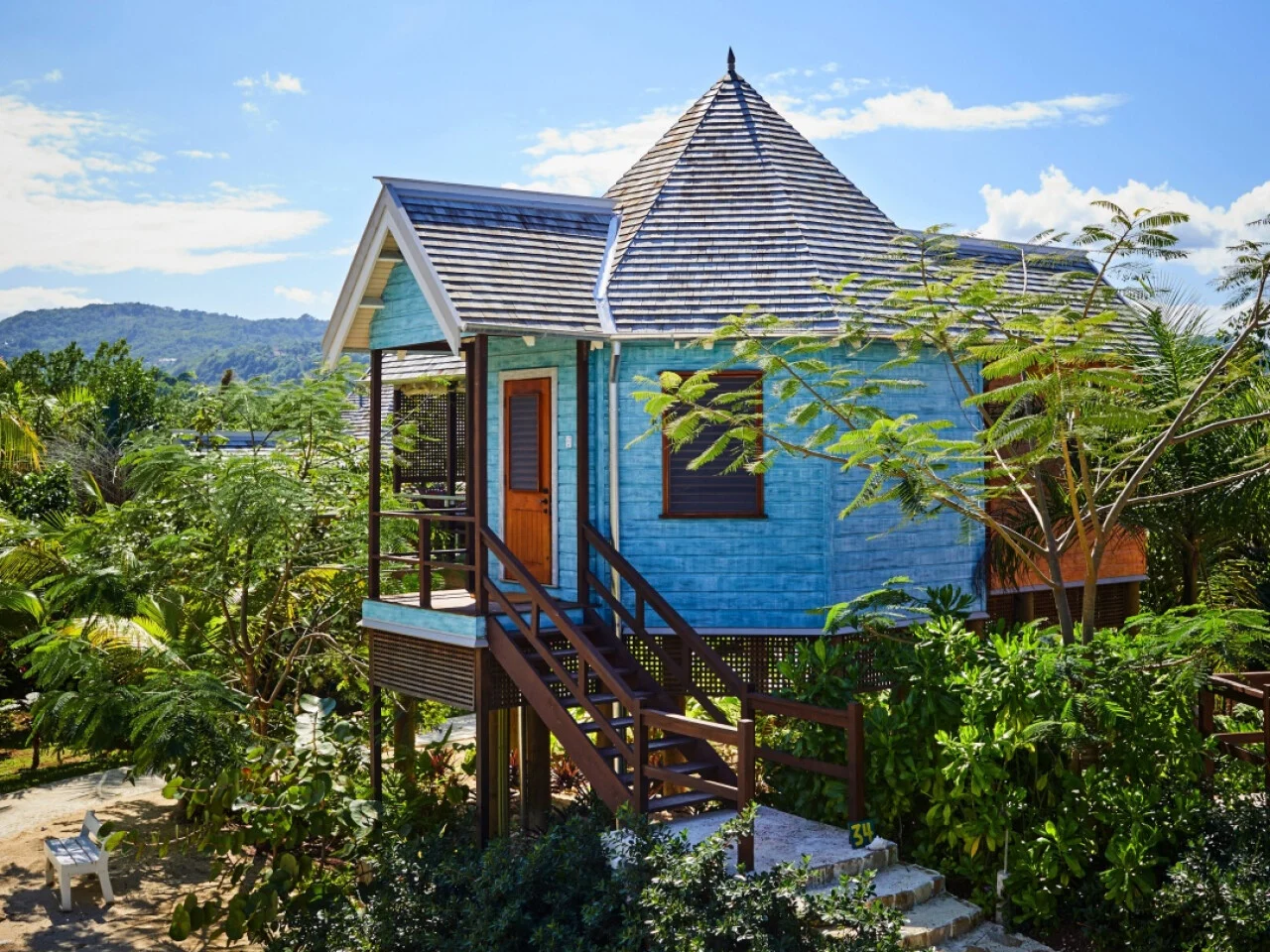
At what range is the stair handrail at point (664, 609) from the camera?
1145 centimetres

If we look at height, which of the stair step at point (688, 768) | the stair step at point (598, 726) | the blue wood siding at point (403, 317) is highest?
the blue wood siding at point (403, 317)

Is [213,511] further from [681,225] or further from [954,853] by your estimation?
[954,853]

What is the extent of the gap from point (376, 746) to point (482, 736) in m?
2.65

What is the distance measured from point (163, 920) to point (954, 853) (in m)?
7.72

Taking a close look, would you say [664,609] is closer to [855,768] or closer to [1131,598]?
[855,768]

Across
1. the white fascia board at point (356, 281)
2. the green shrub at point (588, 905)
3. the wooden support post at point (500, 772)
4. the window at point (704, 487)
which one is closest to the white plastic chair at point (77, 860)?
the green shrub at point (588, 905)

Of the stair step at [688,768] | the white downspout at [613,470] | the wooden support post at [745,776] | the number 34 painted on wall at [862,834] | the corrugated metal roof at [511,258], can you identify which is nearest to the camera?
the wooden support post at [745,776]

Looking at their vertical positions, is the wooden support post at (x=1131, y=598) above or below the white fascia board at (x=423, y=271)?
below

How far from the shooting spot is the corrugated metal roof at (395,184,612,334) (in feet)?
39.6

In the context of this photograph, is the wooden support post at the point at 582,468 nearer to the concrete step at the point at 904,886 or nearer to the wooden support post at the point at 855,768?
the wooden support post at the point at 855,768

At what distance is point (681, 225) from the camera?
46.4 ft

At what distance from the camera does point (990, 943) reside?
30.2 feet

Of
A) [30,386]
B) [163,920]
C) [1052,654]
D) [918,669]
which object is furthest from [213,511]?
[30,386]

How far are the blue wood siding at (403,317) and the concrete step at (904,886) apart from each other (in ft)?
22.5
